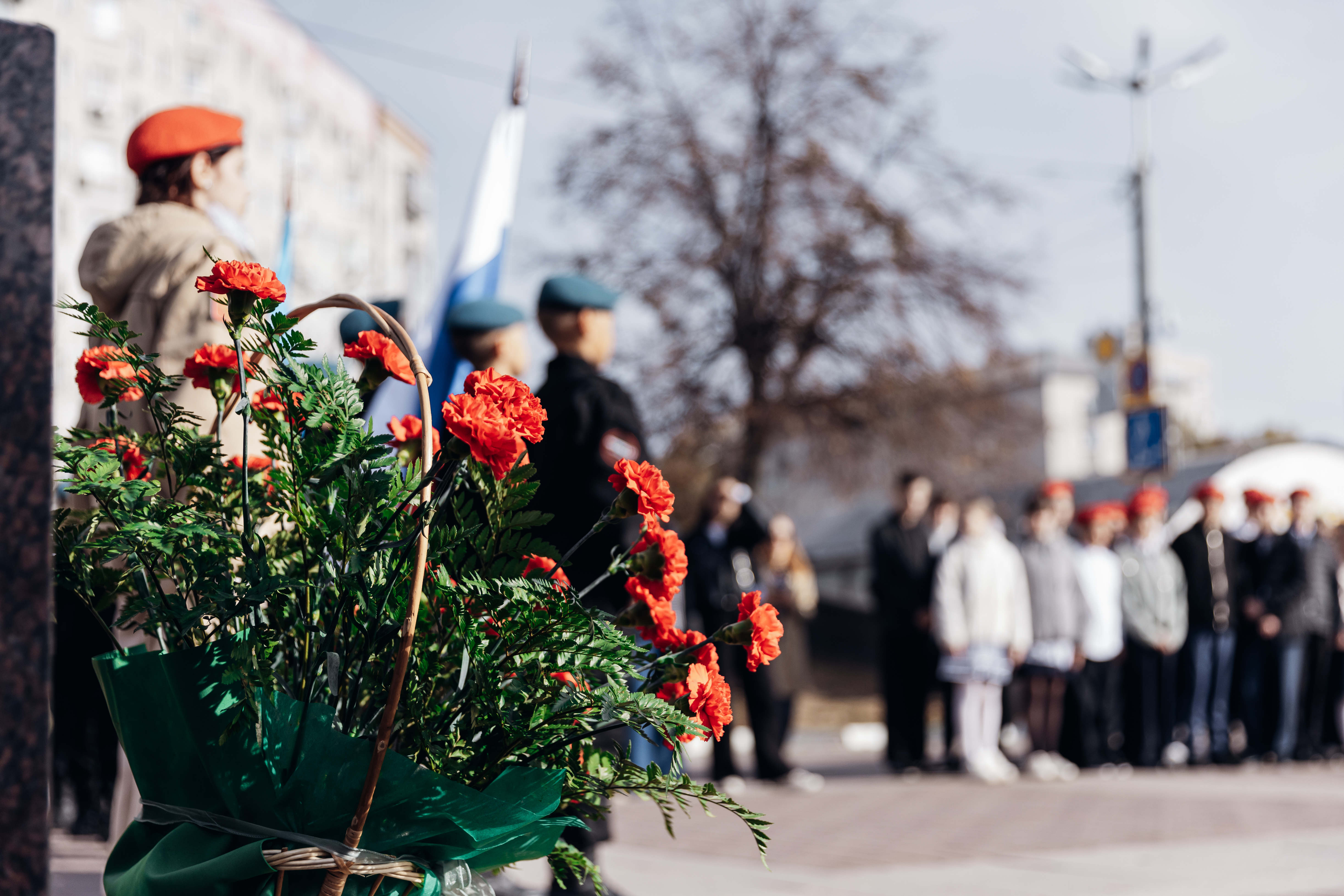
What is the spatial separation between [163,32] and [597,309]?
3910 cm

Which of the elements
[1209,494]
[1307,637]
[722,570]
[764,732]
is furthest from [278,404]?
[1307,637]

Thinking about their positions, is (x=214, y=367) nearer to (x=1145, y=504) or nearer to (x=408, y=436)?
(x=408, y=436)

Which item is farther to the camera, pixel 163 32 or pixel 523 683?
pixel 163 32

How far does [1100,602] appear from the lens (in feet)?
34.6

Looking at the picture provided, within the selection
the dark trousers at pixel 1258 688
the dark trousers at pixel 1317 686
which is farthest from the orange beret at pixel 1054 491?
the dark trousers at pixel 1317 686

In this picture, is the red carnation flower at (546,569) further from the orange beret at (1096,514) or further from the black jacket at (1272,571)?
the black jacket at (1272,571)

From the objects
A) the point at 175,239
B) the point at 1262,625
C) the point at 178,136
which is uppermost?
the point at 178,136

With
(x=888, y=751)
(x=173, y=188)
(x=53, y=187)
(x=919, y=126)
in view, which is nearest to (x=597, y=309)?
(x=173, y=188)

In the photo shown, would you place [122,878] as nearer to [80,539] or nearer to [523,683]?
[80,539]

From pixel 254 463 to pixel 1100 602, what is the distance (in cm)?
935

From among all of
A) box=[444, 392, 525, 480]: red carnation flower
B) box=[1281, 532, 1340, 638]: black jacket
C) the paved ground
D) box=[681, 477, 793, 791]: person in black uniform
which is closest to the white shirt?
the paved ground

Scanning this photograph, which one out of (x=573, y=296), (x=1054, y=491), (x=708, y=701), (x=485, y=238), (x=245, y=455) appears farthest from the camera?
(x=1054, y=491)

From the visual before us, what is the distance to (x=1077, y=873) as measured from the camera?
5.21 metres

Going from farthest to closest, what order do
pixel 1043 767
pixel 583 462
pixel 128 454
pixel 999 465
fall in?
pixel 999 465
pixel 1043 767
pixel 583 462
pixel 128 454
